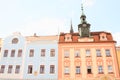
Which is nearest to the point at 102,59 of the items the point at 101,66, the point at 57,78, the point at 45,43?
the point at 101,66

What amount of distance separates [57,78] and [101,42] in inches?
442

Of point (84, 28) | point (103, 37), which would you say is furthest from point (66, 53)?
point (103, 37)

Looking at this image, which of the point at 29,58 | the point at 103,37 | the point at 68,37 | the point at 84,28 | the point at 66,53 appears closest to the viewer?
the point at 66,53

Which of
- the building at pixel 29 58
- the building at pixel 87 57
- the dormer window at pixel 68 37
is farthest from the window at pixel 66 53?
the dormer window at pixel 68 37

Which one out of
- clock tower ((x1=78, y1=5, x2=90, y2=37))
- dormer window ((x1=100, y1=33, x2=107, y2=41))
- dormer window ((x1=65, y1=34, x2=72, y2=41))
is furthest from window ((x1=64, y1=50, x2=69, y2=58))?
dormer window ((x1=100, y1=33, x2=107, y2=41))

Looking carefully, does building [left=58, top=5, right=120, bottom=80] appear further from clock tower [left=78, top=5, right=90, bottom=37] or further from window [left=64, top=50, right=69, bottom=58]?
clock tower [left=78, top=5, right=90, bottom=37]

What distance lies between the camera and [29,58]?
121 feet

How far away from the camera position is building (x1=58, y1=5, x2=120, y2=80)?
34531mm

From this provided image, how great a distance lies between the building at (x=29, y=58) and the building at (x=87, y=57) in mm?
1695

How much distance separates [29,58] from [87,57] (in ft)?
37.7

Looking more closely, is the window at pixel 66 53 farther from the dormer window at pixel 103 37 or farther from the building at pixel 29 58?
the dormer window at pixel 103 37

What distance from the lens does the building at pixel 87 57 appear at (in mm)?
34531

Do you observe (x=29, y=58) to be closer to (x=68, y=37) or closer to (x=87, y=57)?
(x=68, y=37)

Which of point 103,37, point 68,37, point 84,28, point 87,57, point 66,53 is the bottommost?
point 87,57
